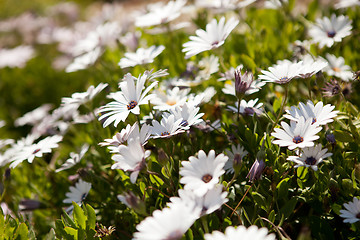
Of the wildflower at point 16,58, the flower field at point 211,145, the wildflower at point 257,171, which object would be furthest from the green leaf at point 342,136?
the wildflower at point 16,58

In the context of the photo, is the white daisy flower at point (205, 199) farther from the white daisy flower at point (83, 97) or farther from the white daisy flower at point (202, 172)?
the white daisy flower at point (83, 97)

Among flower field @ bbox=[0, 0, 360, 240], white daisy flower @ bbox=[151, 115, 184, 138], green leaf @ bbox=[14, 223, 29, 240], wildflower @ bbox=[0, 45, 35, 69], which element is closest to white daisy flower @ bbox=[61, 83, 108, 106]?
flower field @ bbox=[0, 0, 360, 240]

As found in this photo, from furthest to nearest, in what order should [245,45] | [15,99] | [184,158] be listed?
[15,99], [245,45], [184,158]

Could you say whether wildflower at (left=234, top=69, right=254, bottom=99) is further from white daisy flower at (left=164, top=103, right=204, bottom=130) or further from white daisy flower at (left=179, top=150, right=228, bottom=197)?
white daisy flower at (left=179, top=150, right=228, bottom=197)

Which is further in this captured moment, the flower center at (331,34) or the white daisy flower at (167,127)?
the flower center at (331,34)

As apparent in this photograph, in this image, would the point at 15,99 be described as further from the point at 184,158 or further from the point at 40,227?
the point at 184,158

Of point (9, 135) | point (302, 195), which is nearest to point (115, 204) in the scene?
point (302, 195)

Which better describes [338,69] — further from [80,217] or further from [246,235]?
[80,217]
